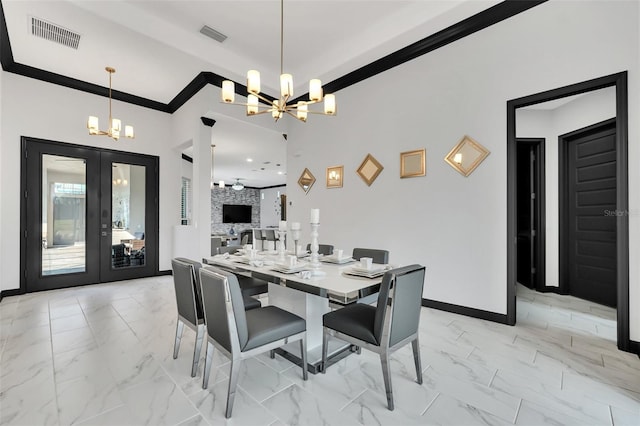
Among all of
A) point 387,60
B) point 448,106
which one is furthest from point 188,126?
point 448,106

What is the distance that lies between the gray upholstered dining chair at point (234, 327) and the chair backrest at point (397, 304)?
544 millimetres

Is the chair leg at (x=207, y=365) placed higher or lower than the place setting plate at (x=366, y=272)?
lower

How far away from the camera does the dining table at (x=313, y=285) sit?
1681 millimetres

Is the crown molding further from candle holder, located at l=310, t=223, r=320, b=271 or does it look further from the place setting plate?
the place setting plate

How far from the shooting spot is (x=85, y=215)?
4660 mm

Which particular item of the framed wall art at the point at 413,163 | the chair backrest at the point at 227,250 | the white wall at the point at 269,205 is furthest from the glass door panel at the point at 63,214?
the white wall at the point at 269,205

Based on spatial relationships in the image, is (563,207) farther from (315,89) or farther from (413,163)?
(315,89)

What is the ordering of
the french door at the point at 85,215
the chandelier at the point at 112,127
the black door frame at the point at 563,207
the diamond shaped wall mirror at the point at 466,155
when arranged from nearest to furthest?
the diamond shaped wall mirror at the point at 466,155, the chandelier at the point at 112,127, the black door frame at the point at 563,207, the french door at the point at 85,215

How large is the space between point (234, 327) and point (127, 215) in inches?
179

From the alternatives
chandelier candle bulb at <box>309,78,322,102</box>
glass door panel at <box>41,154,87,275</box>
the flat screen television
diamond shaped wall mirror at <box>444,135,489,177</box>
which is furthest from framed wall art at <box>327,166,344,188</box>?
the flat screen television

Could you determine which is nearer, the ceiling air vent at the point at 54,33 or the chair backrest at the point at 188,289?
the chair backrest at the point at 188,289

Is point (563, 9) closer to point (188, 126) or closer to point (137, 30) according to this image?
point (137, 30)

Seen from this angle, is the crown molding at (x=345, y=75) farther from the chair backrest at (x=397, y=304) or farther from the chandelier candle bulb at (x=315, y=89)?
the chair backrest at (x=397, y=304)

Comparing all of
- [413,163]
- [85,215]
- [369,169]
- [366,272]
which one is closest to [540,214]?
[413,163]
